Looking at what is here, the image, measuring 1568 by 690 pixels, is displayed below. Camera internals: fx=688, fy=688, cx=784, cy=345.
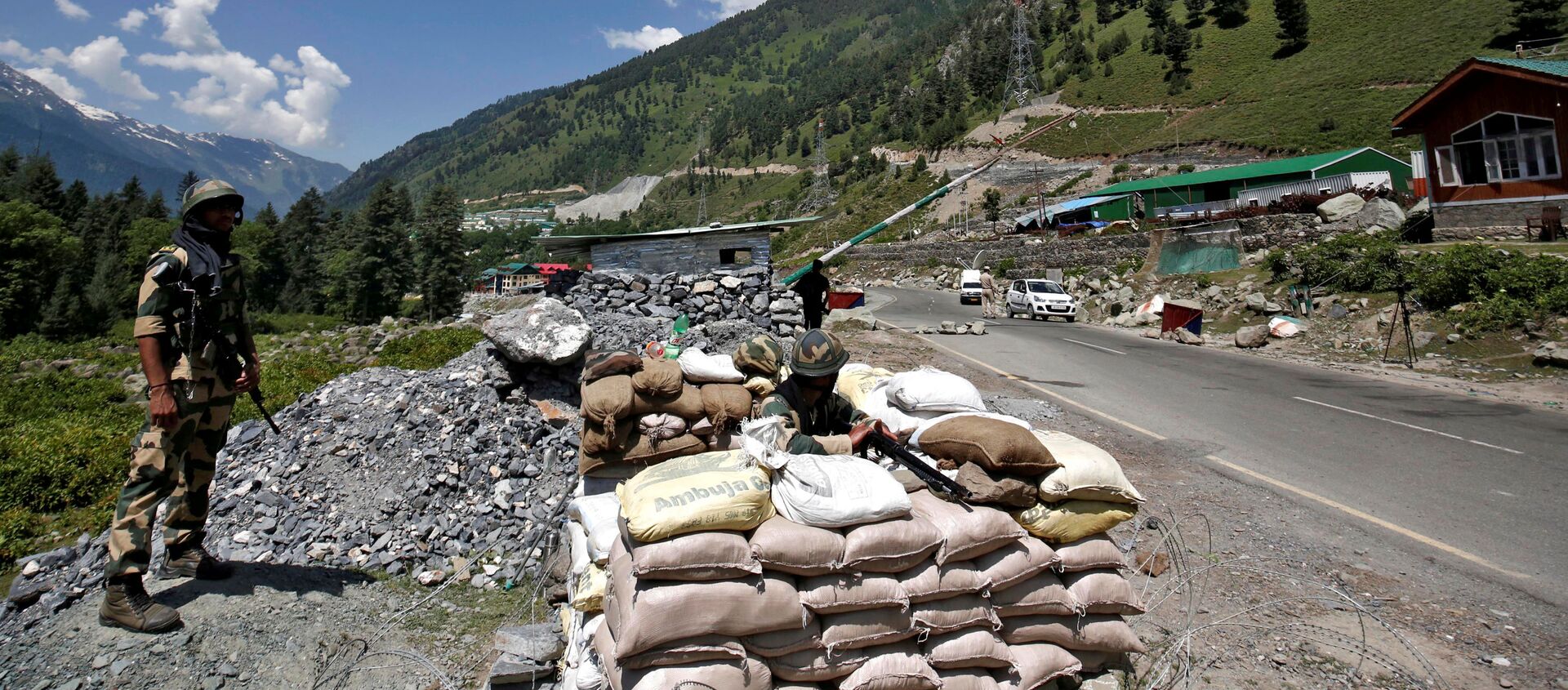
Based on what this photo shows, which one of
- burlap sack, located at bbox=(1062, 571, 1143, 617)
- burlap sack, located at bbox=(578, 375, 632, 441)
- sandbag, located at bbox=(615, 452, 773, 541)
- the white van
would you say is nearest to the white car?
the white van

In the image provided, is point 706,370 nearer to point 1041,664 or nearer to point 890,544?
point 890,544

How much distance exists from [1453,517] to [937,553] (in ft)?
18.2

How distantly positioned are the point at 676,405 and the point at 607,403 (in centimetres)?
47

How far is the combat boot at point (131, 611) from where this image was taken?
12.1 feet

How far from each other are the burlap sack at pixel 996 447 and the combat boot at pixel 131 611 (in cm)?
433

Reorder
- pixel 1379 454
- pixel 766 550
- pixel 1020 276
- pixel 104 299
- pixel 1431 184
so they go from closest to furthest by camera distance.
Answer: pixel 766 550, pixel 1379 454, pixel 1431 184, pixel 1020 276, pixel 104 299

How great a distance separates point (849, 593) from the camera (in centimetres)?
313

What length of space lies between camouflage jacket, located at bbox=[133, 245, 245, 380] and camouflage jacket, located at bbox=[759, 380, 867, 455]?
3.32 m

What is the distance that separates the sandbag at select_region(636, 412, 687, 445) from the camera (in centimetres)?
443

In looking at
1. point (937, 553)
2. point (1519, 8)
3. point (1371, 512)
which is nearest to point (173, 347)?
point (937, 553)

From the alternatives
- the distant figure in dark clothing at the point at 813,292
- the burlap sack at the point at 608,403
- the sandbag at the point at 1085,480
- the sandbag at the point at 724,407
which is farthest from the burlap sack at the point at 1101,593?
the distant figure in dark clothing at the point at 813,292

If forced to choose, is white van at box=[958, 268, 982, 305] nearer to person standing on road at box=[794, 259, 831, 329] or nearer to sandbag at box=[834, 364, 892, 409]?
person standing on road at box=[794, 259, 831, 329]

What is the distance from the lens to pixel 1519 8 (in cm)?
4428

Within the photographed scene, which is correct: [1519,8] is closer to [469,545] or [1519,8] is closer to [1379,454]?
[1379,454]
